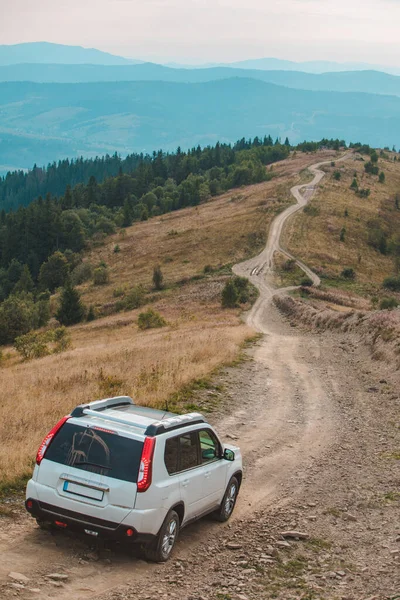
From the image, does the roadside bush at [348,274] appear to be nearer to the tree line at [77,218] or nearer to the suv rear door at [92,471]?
the tree line at [77,218]

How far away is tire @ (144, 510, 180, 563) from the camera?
9.50 meters

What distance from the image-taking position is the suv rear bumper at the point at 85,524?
924 centimetres

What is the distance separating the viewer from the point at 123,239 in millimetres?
116062

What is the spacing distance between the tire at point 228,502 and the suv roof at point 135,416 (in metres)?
1.46

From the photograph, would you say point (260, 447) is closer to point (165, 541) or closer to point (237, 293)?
point (165, 541)

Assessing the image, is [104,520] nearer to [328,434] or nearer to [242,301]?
[328,434]

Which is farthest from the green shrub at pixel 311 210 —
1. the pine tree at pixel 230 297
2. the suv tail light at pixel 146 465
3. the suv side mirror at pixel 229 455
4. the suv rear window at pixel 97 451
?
the suv tail light at pixel 146 465

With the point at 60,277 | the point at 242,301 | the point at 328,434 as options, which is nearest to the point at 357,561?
the point at 328,434

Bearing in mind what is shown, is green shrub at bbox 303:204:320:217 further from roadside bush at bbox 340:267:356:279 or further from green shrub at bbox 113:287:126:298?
green shrub at bbox 113:287:126:298

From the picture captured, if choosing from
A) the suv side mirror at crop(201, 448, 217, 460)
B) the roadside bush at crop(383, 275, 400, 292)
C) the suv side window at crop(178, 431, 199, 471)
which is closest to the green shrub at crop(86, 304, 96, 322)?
the roadside bush at crop(383, 275, 400, 292)

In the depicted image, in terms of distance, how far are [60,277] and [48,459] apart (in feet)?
302

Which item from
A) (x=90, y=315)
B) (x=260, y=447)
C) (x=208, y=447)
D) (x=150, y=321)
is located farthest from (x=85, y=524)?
(x=90, y=315)

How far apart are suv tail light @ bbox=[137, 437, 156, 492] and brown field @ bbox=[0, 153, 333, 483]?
3557mm

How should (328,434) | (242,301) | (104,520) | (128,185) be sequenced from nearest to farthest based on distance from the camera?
(104,520), (328,434), (242,301), (128,185)
